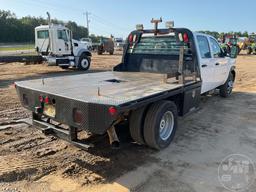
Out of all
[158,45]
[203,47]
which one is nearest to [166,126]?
[158,45]

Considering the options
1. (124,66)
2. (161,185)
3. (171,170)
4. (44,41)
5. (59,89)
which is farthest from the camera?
(44,41)

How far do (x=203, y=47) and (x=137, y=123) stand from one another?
3322 mm

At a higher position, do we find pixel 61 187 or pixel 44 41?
pixel 44 41

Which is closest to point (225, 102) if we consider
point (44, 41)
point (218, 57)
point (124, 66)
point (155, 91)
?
point (218, 57)

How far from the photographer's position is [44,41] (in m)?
15.4

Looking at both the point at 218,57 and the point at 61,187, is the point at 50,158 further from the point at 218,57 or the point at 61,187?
the point at 218,57

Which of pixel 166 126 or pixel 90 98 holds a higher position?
pixel 90 98

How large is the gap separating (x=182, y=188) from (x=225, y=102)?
5.17 m

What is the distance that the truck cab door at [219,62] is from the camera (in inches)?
270

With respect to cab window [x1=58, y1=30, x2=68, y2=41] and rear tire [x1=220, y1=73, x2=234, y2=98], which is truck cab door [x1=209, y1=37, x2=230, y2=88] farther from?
cab window [x1=58, y1=30, x2=68, y2=41]

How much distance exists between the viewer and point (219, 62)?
23.5ft

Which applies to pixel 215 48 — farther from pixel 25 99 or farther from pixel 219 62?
pixel 25 99

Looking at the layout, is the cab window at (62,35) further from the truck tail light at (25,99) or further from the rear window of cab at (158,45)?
the truck tail light at (25,99)

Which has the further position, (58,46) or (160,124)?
(58,46)
